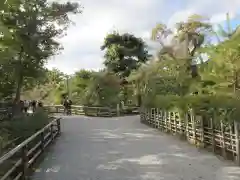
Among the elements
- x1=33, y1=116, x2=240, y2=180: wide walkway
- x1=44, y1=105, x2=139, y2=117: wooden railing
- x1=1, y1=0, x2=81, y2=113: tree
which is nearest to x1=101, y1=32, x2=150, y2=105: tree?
x1=44, y1=105, x2=139, y2=117: wooden railing

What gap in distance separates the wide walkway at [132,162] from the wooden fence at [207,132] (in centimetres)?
33

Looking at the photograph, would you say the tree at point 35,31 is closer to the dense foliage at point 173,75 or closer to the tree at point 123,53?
the dense foliage at point 173,75

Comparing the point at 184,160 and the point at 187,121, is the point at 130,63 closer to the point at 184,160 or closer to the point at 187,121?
the point at 187,121

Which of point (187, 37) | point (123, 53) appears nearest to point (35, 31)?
point (187, 37)

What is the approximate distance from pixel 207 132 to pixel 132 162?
302 cm

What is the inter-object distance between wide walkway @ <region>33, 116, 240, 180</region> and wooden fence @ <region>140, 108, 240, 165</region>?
335 mm

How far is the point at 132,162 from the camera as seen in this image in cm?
945

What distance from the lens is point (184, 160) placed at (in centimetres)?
963

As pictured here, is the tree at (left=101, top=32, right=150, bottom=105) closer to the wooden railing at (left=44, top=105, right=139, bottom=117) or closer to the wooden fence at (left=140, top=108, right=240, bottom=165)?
the wooden railing at (left=44, top=105, right=139, bottom=117)

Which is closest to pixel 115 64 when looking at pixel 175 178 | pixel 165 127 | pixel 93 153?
pixel 165 127

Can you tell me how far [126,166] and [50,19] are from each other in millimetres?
18286

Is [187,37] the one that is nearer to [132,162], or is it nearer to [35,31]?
[35,31]

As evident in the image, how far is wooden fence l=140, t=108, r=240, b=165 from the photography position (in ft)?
30.2

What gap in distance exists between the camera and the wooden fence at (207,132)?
30.2 feet
